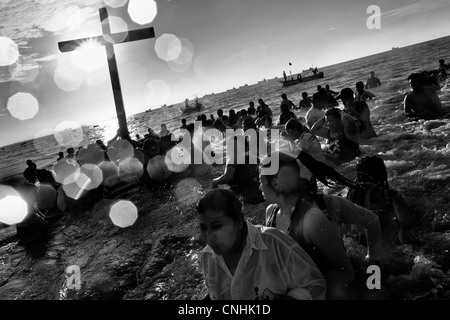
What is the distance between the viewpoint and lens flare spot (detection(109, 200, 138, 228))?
8.28 meters

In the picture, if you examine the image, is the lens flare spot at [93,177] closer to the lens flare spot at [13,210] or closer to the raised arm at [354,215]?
the lens flare spot at [13,210]

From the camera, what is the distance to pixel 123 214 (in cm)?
905

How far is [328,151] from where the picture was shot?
929 cm

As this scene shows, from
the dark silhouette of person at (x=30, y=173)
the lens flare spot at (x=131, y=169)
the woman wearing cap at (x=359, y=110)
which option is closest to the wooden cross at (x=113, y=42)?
the lens flare spot at (x=131, y=169)

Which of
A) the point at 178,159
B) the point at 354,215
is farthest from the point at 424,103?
the point at 354,215

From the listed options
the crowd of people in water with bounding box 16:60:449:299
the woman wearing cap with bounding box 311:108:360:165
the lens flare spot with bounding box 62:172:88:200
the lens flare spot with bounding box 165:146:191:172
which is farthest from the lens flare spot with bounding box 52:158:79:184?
the crowd of people in water with bounding box 16:60:449:299

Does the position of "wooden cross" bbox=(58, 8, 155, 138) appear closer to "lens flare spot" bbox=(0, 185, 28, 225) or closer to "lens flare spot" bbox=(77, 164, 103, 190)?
"lens flare spot" bbox=(77, 164, 103, 190)

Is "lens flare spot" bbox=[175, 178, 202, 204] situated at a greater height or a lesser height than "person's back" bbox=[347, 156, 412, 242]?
lesser

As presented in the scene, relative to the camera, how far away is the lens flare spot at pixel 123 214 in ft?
27.2

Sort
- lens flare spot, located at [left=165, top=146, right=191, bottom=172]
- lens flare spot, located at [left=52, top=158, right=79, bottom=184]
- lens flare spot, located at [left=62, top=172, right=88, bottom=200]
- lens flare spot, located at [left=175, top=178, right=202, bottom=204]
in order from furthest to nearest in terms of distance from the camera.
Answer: lens flare spot, located at [left=165, top=146, right=191, bottom=172], lens flare spot, located at [left=52, top=158, right=79, bottom=184], lens flare spot, located at [left=62, top=172, right=88, bottom=200], lens flare spot, located at [left=175, top=178, right=202, bottom=204]

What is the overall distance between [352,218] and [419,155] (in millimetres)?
6519

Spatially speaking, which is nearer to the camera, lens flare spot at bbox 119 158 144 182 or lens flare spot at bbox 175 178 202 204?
lens flare spot at bbox 175 178 202 204

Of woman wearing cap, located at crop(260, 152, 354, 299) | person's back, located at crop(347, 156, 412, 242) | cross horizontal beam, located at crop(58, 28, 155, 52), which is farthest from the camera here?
cross horizontal beam, located at crop(58, 28, 155, 52)

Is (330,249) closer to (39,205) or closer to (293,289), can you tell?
(293,289)
